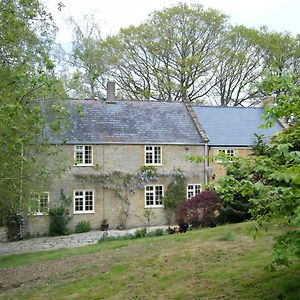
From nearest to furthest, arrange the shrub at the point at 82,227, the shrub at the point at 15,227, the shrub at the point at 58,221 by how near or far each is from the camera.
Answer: the shrub at the point at 15,227
the shrub at the point at 58,221
the shrub at the point at 82,227

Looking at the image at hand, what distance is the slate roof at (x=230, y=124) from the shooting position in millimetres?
33719

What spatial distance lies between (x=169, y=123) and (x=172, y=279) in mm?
23751

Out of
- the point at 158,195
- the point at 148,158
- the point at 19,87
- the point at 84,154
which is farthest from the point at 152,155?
the point at 19,87

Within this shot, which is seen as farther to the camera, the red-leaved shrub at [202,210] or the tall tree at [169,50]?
the tall tree at [169,50]

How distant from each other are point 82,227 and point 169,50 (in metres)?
25.9

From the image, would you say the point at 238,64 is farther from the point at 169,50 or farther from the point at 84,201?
the point at 84,201

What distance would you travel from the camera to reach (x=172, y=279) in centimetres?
1040

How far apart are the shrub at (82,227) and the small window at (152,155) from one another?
6.12 metres

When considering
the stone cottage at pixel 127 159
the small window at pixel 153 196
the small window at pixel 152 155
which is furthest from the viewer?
the small window at pixel 152 155

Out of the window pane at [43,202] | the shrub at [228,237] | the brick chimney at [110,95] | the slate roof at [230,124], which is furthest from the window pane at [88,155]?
the shrub at [228,237]

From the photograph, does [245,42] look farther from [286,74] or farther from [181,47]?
[286,74]

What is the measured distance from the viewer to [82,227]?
29.2 m

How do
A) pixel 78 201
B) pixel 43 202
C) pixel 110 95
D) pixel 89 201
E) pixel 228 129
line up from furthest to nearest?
1. pixel 228 129
2. pixel 110 95
3. pixel 89 201
4. pixel 78 201
5. pixel 43 202

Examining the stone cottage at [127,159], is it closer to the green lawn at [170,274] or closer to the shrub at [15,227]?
the shrub at [15,227]
